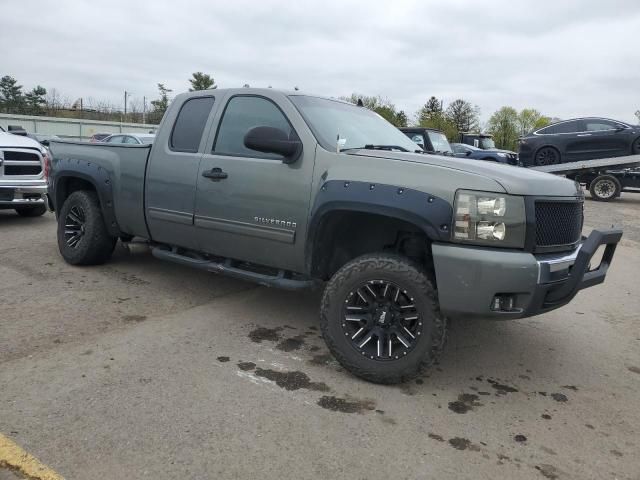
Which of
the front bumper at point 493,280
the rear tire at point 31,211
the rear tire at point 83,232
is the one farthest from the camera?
the rear tire at point 31,211

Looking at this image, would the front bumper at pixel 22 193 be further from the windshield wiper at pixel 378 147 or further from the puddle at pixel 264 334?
the windshield wiper at pixel 378 147

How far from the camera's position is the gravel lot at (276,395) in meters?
2.61

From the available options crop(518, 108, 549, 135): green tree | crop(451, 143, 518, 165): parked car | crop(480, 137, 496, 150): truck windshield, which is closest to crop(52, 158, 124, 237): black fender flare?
crop(451, 143, 518, 165): parked car

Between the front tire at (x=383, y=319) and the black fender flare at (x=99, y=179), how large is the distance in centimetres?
282

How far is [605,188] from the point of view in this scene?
1590 cm

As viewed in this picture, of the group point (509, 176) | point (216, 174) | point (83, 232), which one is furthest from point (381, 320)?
point (83, 232)

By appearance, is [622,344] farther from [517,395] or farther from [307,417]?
[307,417]

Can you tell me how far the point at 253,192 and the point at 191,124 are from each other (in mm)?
1148

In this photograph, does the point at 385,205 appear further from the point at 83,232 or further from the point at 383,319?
the point at 83,232

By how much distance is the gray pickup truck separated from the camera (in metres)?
3.10

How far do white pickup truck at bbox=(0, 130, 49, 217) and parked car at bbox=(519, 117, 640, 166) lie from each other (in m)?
13.8

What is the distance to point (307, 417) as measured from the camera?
3000 millimetres

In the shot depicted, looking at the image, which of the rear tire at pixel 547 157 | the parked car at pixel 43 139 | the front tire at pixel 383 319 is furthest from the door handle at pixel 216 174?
the rear tire at pixel 547 157

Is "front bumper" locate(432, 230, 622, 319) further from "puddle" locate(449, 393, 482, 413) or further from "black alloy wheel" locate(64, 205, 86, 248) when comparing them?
"black alloy wheel" locate(64, 205, 86, 248)
